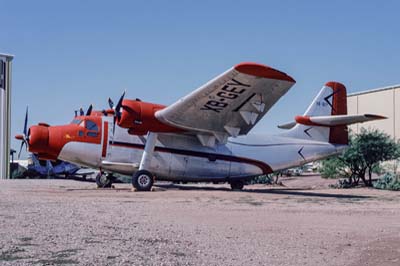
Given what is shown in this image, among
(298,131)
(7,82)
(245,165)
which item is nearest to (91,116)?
(245,165)

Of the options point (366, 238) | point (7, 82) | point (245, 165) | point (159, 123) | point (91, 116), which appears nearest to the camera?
point (366, 238)

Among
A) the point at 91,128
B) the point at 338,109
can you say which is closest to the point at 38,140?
the point at 91,128

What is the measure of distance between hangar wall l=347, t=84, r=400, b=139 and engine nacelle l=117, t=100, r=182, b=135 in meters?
29.1

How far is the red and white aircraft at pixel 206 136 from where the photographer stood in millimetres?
19172

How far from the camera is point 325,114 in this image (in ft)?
81.7

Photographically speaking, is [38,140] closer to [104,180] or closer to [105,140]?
[105,140]

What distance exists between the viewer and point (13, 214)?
1037 cm

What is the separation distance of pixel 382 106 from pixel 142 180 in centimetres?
3460

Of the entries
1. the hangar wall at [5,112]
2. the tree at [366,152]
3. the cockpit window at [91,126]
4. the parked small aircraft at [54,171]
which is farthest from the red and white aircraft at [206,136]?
the hangar wall at [5,112]

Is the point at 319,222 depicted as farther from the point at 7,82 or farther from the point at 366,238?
the point at 7,82

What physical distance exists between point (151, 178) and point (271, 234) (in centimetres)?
1193

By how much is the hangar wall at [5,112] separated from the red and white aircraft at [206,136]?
2492 centimetres

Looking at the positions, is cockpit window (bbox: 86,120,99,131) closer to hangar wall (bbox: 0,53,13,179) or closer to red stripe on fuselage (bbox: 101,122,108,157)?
red stripe on fuselage (bbox: 101,122,108,157)

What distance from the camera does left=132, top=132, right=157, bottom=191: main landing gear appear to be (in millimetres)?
20172
